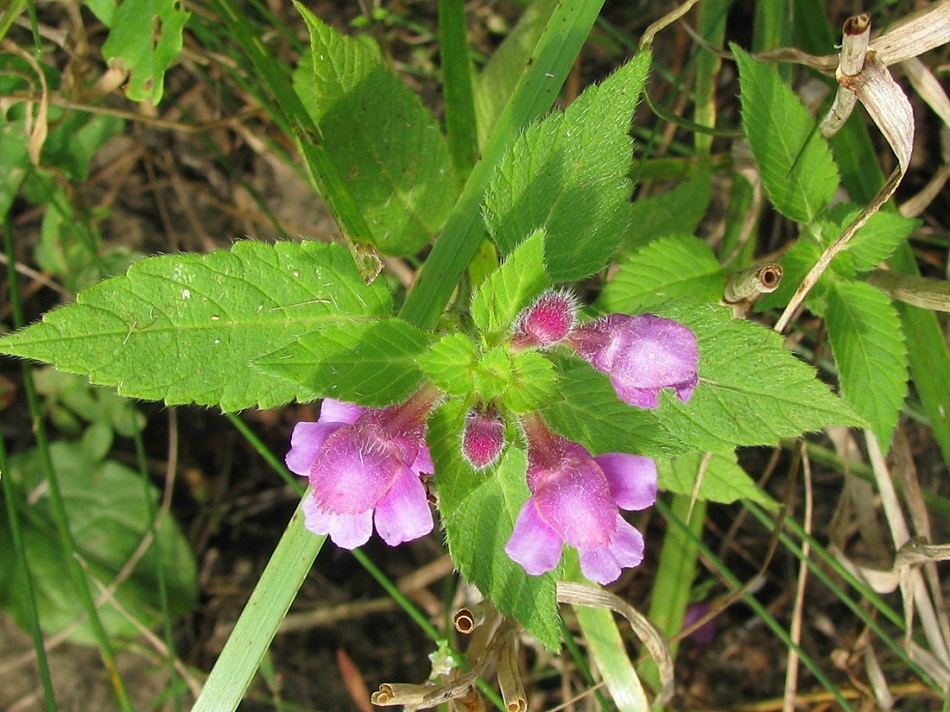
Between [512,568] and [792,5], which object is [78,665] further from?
[792,5]

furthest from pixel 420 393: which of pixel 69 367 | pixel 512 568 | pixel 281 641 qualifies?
A: pixel 281 641

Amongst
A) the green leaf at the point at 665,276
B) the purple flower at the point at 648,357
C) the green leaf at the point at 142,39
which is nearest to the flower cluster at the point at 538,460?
the purple flower at the point at 648,357

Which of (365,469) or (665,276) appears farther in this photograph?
(665,276)

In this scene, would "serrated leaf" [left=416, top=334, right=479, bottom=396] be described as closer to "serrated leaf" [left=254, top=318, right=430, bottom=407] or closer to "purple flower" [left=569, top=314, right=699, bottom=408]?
"serrated leaf" [left=254, top=318, right=430, bottom=407]

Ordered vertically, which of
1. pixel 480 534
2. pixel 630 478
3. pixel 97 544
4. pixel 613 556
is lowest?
pixel 97 544

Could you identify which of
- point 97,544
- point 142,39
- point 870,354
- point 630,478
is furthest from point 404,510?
point 97,544

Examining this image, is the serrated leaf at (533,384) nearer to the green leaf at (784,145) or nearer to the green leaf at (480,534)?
the green leaf at (480,534)

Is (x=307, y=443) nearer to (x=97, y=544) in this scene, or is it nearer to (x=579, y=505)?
(x=579, y=505)
